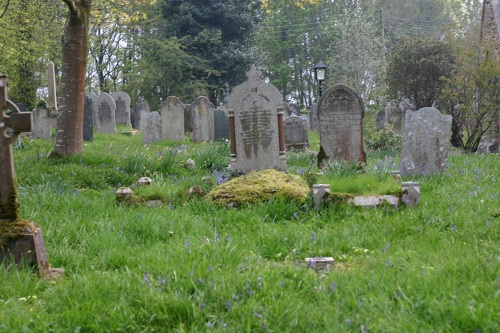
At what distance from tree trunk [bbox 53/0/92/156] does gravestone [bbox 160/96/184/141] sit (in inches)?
352

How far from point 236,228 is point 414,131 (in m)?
4.99

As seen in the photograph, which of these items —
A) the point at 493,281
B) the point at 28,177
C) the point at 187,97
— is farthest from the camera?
the point at 187,97

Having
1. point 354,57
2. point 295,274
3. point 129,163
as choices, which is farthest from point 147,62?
point 295,274

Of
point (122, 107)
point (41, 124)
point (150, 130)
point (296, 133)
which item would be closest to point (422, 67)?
point (296, 133)

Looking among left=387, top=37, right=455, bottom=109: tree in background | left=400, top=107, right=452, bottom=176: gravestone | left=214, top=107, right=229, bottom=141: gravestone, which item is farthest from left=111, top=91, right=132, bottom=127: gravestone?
left=400, top=107, right=452, bottom=176: gravestone

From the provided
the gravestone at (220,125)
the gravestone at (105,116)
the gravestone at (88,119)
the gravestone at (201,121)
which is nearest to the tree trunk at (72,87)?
the gravestone at (88,119)

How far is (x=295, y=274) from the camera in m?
4.21

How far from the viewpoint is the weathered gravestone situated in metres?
4.55

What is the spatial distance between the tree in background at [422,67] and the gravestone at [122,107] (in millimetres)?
13306

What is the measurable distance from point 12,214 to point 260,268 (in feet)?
7.23

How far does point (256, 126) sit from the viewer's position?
9.53 meters

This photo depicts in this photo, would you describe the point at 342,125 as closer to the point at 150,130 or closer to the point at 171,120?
the point at 150,130

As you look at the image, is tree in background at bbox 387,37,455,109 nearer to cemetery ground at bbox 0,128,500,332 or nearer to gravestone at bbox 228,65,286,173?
gravestone at bbox 228,65,286,173

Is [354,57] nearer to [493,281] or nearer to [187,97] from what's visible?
[187,97]
